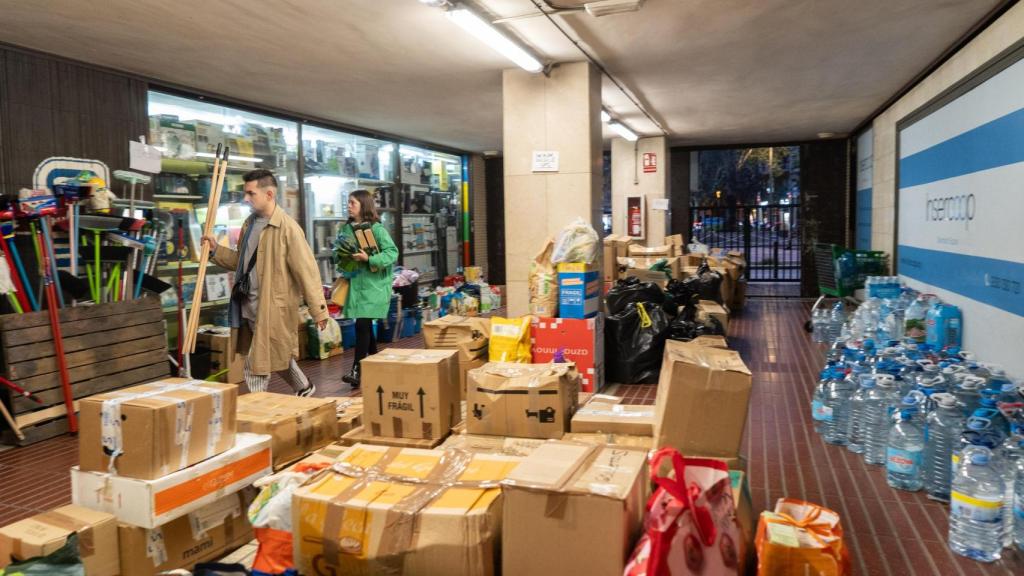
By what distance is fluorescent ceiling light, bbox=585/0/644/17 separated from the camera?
4129 mm

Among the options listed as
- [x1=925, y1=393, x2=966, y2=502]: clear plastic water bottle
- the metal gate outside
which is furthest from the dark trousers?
the metal gate outside

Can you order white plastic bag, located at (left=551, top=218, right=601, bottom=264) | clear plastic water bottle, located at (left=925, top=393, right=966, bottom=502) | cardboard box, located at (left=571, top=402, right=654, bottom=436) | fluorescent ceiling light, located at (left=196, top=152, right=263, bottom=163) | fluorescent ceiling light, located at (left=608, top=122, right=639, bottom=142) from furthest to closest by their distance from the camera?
fluorescent ceiling light, located at (left=608, top=122, right=639, bottom=142)
fluorescent ceiling light, located at (left=196, top=152, right=263, bottom=163)
white plastic bag, located at (left=551, top=218, right=601, bottom=264)
clear plastic water bottle, located at (left=925, top=393, right=966, bottom=502)
cardboard box, located at (left=571, top=402, right=654, bottom=436)

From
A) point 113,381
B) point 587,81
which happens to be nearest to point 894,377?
point 587,81

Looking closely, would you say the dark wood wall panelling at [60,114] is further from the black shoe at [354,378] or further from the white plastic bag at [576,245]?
the white plastic bag at [576,245]

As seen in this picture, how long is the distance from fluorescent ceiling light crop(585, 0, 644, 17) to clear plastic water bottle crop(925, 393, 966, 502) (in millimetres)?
2775

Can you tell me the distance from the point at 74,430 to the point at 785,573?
15.3ft

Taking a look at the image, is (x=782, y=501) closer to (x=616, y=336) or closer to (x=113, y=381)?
(x=616, y=336)

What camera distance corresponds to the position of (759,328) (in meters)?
8.66

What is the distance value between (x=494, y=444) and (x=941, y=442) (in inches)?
91.0

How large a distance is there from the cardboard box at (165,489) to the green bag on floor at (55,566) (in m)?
0.46

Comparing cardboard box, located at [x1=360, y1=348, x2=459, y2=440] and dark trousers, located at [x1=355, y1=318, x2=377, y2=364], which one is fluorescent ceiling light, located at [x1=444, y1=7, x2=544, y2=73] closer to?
cardboard box, located at [x1=360, y1=348, x2=459, y2=440]

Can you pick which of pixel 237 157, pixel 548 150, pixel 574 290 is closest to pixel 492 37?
pixel 548 150

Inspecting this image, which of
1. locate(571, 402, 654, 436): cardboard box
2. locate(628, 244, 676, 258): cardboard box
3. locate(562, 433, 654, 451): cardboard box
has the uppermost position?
locate(628, 244, 676, 258): cardboard box

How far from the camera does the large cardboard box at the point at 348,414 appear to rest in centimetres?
360
